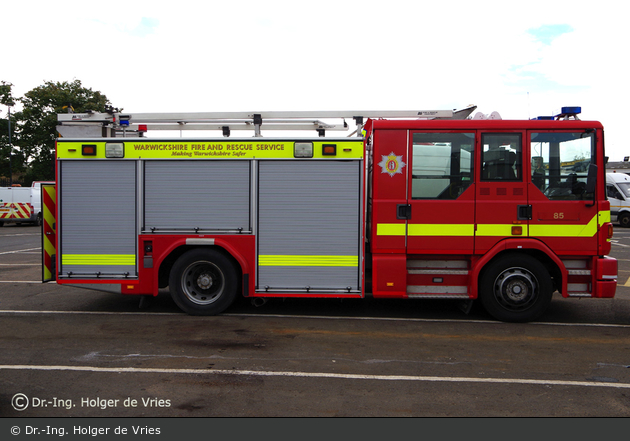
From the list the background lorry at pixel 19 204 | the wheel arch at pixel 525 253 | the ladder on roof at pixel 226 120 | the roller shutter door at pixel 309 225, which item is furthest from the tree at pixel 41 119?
the wheel arch at pixel 525 253

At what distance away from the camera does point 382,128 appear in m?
6.89

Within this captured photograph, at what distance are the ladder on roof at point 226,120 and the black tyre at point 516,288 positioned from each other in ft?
7.68

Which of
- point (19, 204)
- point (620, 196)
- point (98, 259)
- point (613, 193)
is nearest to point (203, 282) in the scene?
point (98, 259)

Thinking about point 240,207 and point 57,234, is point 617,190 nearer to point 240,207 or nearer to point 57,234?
point 240,207

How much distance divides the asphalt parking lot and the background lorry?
70.8 ft

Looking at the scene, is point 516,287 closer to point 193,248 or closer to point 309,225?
point 309,225

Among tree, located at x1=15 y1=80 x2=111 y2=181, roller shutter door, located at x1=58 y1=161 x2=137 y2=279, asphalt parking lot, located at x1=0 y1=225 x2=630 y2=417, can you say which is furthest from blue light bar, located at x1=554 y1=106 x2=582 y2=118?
tree, located at x1=15 y1=80 x2=111 y2=181

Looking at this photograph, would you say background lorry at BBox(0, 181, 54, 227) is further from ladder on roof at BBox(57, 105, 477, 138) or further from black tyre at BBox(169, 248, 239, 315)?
black tyre at BBox(169, 248, 239, 315)

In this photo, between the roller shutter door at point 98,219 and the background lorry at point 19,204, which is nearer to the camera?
the roller shutter door at point 98,219

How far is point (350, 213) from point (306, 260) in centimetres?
93

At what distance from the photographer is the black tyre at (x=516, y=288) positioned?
6840mm

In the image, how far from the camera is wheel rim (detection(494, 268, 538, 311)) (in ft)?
22.6

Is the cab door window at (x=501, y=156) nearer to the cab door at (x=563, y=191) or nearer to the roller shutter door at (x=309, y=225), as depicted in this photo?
the cab door at (x=563, y=191)

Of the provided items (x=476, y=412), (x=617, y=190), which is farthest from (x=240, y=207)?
(x=617, y=190)
